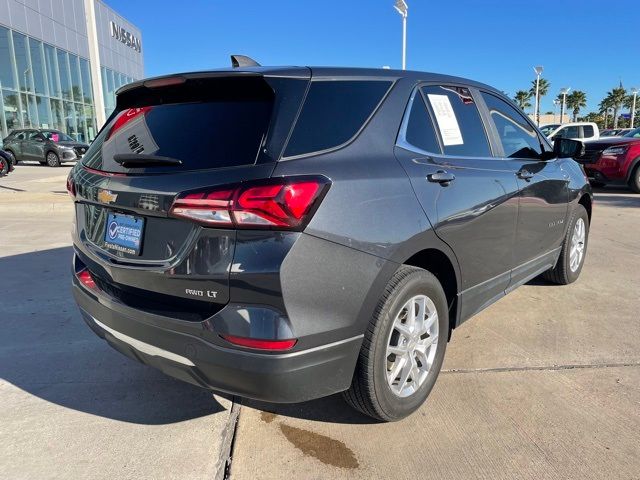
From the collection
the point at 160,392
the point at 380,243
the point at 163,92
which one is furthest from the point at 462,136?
the point at 160,392

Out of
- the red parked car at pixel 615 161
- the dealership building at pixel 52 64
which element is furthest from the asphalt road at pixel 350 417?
the dealership building at pixel 52 64

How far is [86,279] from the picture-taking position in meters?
2.68

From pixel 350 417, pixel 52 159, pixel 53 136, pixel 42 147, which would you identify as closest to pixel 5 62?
pixel 53 136

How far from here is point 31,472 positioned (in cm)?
231

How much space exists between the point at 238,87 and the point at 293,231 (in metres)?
0.79

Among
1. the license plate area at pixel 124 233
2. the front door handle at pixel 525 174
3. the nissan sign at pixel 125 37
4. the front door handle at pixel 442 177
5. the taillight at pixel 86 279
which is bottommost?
the taillight at pixel 86 279

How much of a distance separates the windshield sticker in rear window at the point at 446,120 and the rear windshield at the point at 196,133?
→ 1191 millimetres

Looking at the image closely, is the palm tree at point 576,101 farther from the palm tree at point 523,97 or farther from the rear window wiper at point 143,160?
the rear window wiper at point 143,160

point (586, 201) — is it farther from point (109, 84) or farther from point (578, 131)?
point (109, 84)

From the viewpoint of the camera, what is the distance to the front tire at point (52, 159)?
817 inches

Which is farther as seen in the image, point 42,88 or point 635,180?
point 42,88

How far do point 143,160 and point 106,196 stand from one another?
29 centimetres

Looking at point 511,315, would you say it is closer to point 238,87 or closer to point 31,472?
point 238,87

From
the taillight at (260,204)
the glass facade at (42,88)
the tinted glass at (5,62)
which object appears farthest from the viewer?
the glass facade at (42,88)
